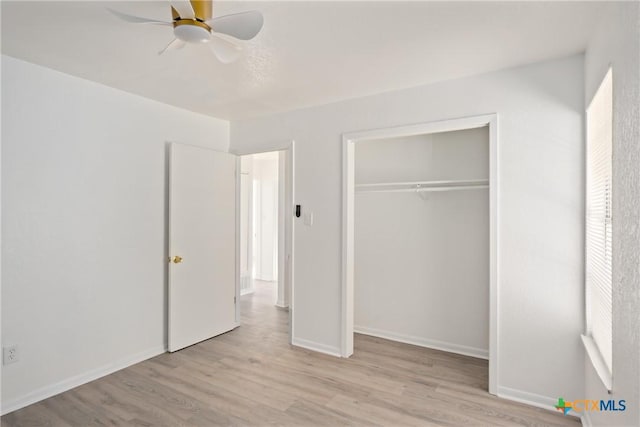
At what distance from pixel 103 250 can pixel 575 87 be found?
3.90 m

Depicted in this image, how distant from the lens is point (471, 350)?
356 centimetres

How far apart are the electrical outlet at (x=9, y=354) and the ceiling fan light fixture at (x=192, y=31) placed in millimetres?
2490

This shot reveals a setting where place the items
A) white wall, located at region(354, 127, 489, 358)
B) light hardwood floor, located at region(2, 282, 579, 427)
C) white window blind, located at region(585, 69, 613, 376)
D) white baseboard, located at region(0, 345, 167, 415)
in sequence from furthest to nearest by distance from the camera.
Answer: white wall, located at region(354, 127, 489, 358) → white baseboard, located at region(0, 345, 167, 415) → light hardwood floor, located at region(2, 282, 579, 427) → white window blind, located at region(585, 69, 613, 376)

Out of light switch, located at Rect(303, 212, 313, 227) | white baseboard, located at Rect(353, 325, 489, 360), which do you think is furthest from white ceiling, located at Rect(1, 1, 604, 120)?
white baseboard, located at Rect(353, 325, 489, 360)

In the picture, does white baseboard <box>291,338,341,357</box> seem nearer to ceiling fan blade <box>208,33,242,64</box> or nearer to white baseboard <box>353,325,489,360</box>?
white baseboard <box>353,325,489,360</box>

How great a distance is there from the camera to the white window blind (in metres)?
1.88

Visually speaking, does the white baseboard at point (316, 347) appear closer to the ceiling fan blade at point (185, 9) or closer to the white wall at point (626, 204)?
the white wall at point (626, 204)

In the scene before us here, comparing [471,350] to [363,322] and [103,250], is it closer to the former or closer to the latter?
[363,322]

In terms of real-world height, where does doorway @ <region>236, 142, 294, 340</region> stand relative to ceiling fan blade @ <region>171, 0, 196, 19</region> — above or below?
below

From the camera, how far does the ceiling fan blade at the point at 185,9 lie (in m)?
1.65

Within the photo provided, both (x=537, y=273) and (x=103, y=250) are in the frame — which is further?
(x=103, y=250)

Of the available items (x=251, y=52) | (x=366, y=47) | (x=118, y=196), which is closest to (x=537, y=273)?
(x=366, y=47)

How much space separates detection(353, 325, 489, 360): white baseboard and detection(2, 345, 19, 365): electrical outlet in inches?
124
